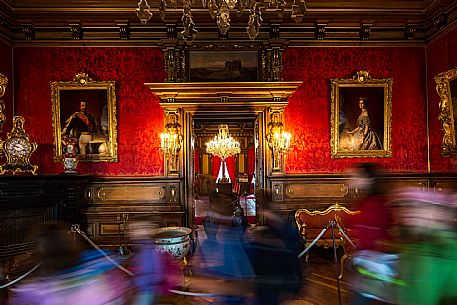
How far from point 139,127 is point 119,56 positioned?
178 centimetres

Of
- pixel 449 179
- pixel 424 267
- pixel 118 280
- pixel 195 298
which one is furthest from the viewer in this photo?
pixel 449 179

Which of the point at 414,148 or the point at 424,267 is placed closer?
the point at 424,267

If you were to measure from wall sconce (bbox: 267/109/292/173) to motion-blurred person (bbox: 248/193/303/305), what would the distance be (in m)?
5.02

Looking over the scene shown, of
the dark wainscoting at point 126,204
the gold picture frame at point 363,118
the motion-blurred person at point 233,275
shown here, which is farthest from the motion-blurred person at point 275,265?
the gold picture frame at point 363,118

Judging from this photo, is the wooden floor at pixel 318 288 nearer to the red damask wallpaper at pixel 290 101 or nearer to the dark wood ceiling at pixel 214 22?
the red damask wallpaper at pixel 290 101

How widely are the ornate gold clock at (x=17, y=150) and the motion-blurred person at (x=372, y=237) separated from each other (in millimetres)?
6272

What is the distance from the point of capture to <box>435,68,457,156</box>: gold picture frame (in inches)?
308

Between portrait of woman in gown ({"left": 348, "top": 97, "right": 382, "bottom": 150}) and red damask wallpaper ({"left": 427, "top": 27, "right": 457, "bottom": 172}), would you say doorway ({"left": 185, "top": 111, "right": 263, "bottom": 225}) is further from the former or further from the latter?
red damask wallpaper ({"left": 427, "top": 27, "right": 457, "bottom": 172})

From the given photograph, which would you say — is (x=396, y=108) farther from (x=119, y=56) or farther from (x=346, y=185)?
(x=119, y=56)

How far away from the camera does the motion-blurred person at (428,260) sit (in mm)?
3113

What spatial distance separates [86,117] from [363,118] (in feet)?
21.9

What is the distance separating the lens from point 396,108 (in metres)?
9.05

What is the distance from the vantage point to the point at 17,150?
7262 millimetres


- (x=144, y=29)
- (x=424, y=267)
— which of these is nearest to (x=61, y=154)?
(x=144, y=29)
